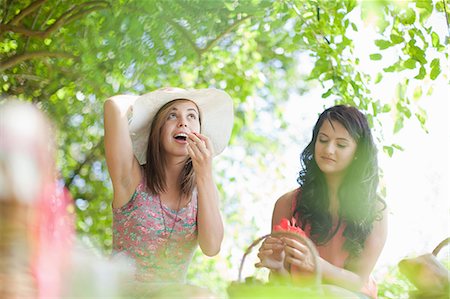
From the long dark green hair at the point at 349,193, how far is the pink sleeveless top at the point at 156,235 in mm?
227

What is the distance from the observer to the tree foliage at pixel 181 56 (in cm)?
194

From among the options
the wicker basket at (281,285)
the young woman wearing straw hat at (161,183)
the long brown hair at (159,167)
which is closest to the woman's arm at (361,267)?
the wicker basket at (281,285)

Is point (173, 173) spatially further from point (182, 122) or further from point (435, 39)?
point (435, 39)

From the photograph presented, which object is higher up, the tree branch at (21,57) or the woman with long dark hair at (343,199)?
the tree branch at (21,57)

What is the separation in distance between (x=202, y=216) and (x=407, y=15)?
863 millimetres

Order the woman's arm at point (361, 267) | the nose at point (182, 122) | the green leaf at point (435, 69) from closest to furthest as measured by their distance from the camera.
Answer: the woman's arm at point (361, 267), the nose at point (182, 122), the green leaf at point (435, 69)

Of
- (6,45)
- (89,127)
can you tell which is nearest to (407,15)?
(6,45)

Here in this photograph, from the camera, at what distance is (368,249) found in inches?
51.8

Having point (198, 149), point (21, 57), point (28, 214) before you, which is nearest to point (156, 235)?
point (198, 149)

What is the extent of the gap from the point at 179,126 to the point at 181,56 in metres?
1.92

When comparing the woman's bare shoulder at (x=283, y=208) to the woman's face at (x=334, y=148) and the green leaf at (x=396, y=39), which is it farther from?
the green leaf at (x=396, y=39)

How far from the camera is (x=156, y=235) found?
1.34 metres

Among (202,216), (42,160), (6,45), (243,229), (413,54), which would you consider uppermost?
(6,45)

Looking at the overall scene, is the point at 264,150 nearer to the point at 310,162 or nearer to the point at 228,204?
the point at 228,204
